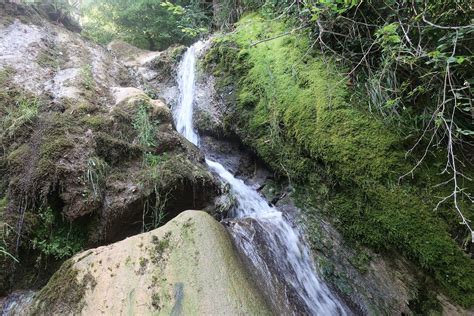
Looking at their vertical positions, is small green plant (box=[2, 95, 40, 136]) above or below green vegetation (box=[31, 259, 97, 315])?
above

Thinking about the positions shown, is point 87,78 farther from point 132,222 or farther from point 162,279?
point 162,279

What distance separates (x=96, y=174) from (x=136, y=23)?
7.89 m

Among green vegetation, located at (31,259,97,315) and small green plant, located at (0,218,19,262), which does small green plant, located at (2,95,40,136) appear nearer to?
small green plant, located at (0,218,19,262)

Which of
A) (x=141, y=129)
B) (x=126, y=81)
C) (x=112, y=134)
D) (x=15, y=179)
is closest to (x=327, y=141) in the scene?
(x=141, y=129)

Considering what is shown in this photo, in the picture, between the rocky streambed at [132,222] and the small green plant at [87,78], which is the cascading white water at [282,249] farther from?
the small green plant at [87,78]

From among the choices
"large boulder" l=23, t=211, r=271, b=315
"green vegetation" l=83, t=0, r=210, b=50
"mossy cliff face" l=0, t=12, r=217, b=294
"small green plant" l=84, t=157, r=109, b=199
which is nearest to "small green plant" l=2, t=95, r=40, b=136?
"mossy cliff face" l=0, t=12, r=217, b=294

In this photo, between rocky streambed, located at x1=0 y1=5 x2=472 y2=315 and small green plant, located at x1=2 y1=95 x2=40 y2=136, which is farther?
small green plant, located at x1=2 y1=95 x2=40 y2=136

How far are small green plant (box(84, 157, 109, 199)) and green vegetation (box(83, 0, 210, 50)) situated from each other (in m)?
6.71

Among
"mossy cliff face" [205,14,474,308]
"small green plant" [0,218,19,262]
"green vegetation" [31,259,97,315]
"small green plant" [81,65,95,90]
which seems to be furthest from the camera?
"small green plant" [81,65,95,90]

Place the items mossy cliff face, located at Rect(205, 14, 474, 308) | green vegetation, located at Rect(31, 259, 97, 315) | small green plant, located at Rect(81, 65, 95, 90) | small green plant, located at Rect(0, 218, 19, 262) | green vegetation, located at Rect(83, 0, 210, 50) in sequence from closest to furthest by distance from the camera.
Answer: green vegetation, located at Rect(31, 259, 97, 315) → small green plant, located at Rect(0, 218, 19, 262) → mossy cliff face, located at Rect(205, 14, 474, 308) → small green plant, located at Rect(81, 65, 95, 90) → green vegetation, located at Rect(83, 0, 210, 50)

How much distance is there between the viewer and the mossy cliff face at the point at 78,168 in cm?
276

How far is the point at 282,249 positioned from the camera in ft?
11.3

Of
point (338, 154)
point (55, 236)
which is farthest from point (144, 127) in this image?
point (338, 154)

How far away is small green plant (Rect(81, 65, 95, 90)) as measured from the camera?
181 inches
